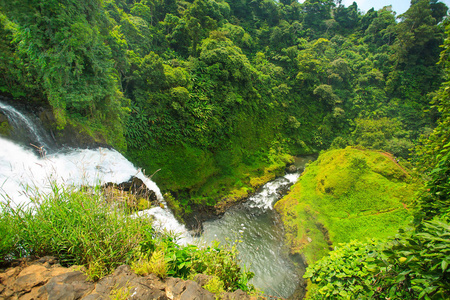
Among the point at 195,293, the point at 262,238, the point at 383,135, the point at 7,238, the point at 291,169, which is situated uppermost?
the point at 7,238

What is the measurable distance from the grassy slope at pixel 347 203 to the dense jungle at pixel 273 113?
81 millimetres

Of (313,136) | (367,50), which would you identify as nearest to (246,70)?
(313,136)

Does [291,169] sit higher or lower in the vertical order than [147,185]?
lower

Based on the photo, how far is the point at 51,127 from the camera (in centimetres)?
831

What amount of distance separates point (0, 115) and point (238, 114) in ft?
47.8

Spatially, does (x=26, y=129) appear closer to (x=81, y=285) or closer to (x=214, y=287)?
(x=81, y=285)

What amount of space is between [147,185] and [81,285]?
312 inches

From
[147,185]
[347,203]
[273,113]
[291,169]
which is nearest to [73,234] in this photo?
[147,185]

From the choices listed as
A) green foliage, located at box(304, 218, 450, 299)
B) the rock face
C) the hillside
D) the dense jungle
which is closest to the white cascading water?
the dense jungle

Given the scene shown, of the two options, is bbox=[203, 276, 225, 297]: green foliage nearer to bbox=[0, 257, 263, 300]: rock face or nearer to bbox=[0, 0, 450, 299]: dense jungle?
bbox=[0, 257, 263, 300]: rock face

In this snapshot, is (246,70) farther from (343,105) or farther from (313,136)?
(343,105)

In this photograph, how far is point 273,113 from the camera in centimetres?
2194

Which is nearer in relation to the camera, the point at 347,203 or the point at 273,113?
the point at 347,203

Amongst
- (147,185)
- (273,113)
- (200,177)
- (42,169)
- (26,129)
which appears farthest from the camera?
(273,113)
